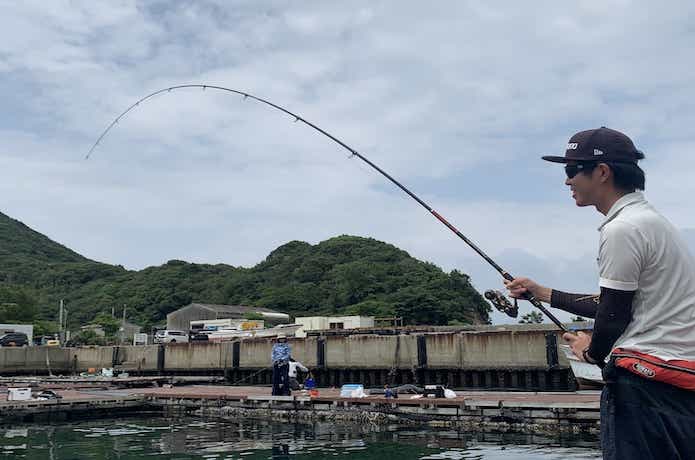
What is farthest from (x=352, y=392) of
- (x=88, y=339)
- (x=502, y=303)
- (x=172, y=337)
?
(x=88, y=339)

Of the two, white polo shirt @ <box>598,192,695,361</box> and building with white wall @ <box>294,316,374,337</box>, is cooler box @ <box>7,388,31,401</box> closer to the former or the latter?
white polo shirt @ <box>598,192,695,361</box>

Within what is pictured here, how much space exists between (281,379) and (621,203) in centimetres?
1727

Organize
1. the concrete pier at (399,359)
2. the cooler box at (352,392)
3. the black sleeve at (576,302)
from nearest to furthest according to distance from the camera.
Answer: the black sleeve at (576,302), the cooler box at (352,392), the concrete pier at (399,359)

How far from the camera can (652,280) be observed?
251 centimetres

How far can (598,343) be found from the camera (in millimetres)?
2574

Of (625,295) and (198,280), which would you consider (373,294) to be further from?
(625,295)

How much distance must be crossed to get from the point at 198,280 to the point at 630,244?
114 metres

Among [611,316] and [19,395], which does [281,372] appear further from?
[611,316]

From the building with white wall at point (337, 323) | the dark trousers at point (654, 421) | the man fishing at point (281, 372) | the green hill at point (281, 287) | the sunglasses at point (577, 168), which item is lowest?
the man fishing at point (281, 372)

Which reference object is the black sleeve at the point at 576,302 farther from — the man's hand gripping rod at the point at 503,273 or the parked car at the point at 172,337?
A: the parked car at the point at 172,337

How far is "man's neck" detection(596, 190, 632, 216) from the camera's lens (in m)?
2.78

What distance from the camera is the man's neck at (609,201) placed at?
2.78 metres

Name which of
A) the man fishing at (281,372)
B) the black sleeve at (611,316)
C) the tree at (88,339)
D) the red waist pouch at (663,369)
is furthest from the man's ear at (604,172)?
the tree at (88,339)

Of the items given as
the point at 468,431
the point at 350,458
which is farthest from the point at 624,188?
the point at 468,431
